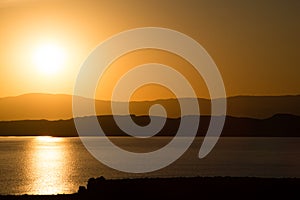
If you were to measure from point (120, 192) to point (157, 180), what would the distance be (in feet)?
22.6

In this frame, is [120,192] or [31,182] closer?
[120,192]

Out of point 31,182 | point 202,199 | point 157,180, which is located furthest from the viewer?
point 31,182

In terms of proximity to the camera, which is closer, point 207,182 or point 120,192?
point 120,192

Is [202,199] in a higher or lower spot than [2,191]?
lower

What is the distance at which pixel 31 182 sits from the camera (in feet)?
344

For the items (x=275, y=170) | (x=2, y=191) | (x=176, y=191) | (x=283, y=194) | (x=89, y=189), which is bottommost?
(x=283, y=194)

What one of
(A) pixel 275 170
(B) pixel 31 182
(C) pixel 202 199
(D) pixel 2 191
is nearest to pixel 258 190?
(C) pixel 202 199

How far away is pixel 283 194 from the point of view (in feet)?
127

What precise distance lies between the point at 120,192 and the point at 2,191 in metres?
50.9

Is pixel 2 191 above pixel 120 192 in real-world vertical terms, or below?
above

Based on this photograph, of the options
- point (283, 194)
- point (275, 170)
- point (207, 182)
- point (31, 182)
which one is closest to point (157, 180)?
point (207, 182)

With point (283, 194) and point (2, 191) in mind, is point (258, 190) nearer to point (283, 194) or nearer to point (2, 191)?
point (283, 194)

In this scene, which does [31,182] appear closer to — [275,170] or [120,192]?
[275,170]

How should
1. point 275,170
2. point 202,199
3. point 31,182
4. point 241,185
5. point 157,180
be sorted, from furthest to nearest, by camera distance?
point 275,170, point 31,182, point 157,180, point 241,185, point 202,199
